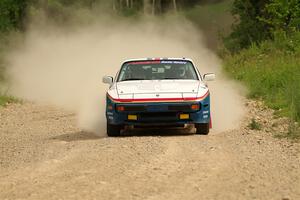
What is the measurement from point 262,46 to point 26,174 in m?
22.8

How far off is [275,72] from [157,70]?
9.36m

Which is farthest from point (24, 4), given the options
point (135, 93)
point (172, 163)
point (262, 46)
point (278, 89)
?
point (172, 163)

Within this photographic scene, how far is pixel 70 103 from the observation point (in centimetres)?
2294

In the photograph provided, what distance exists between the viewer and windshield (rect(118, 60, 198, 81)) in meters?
14.6

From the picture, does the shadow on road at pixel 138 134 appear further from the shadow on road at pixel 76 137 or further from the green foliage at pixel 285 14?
the green foliage at pixel 285 14

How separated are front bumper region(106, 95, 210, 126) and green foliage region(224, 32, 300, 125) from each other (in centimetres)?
265

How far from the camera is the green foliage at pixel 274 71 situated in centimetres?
1789

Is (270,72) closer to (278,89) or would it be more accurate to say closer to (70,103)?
(278,89)

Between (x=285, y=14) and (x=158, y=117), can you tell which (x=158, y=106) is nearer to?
(x=158, y=117)

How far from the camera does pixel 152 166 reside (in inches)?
388

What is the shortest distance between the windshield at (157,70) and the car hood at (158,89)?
416 millimetres

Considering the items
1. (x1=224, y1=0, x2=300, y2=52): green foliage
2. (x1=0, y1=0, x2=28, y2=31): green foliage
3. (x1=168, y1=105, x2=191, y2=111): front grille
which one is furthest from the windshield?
(x1=0, y1=0, x2=28, y2=31): green foliage

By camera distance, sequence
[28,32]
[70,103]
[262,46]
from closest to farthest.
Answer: [70,103] < [262,46] < [28,32]

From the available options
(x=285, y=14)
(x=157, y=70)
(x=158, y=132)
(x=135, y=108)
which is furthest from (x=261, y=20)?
(x=135, y=108)
